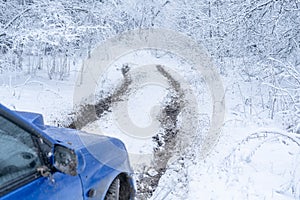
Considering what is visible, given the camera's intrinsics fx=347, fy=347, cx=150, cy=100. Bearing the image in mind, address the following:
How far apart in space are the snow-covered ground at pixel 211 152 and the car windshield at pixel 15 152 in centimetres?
284

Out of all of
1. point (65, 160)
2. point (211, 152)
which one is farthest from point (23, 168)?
point (211, 152)

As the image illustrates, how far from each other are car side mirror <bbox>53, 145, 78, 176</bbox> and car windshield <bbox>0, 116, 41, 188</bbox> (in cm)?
11

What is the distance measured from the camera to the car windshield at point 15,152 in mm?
1938

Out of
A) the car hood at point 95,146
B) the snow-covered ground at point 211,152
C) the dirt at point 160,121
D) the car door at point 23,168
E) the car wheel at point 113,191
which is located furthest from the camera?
the dirt at point 160,121

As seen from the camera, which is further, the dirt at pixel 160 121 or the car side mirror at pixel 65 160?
the dirt at pixel 160 121

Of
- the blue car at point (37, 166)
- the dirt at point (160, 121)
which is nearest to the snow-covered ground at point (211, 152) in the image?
the dirt at point (160, 121)

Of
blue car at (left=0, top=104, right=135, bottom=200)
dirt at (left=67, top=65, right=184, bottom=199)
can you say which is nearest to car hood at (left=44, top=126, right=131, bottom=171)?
blue car at (left=0, top=104, right=135, bottom=200)

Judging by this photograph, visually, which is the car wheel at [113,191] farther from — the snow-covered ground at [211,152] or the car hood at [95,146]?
the snow-covered ground at [211,152]

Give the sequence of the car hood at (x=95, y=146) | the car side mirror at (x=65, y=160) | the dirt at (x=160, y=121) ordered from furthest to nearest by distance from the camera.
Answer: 1. the dirt at (x=160, y=121)
2. the car hood at (x=95, y=146)
3. the car side mirror at (x=65, y=160)

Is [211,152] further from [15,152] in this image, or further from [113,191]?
[15,152]

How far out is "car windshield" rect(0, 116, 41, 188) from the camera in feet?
6.36

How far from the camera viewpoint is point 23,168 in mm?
2010

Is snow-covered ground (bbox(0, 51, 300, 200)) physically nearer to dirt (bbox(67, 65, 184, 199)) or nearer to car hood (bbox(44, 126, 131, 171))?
dirt (bbox(67, 65, 184, 199))

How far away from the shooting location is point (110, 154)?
3.23 meters
